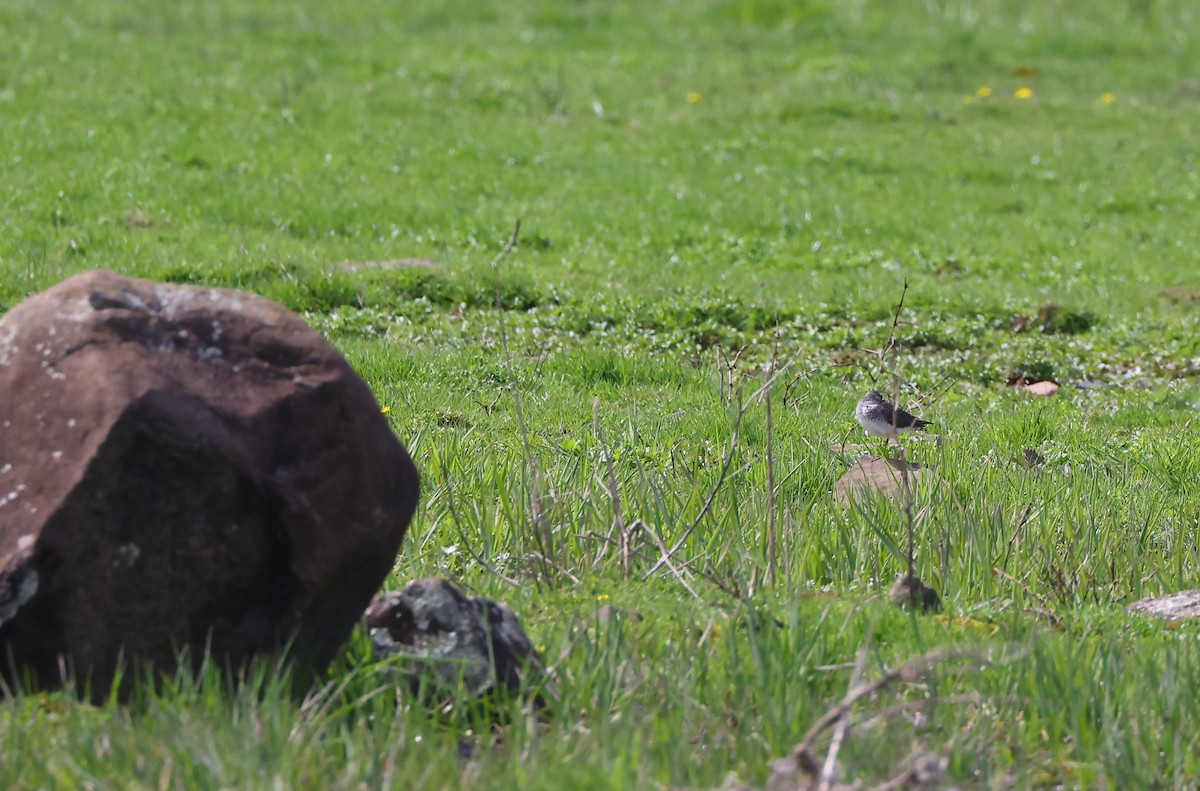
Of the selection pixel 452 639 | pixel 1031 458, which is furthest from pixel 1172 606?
pixel 452 639

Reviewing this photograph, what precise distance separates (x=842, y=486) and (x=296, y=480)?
3.32 meters

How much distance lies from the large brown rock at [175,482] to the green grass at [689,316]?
→ 186mm

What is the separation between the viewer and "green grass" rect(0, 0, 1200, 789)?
3498mm

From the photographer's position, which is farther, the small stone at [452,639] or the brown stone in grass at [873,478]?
the brown stone in grass at [873,478]

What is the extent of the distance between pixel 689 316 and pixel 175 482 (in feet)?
23.6

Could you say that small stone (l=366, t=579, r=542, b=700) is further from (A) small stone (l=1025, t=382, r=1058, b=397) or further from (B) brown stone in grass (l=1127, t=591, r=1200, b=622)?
(A) small stone (l=1025, t=382, r=1058, b=397)

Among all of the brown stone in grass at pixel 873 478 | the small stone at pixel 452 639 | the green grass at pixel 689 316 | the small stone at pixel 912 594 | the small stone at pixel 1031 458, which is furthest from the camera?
the small stone at pixel 1031 458

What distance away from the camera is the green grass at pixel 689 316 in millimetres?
3498

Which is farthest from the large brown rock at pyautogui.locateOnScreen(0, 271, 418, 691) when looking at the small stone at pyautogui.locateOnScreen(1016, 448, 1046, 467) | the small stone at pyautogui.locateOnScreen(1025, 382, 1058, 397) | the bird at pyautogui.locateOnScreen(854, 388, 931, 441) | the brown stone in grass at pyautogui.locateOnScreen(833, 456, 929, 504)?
the small stone at pyautogui.locateOnScreen(1025, 382, 1058, 397)

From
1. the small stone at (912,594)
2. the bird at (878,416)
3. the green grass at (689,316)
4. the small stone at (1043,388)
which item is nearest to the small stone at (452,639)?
the green grass at (689,316)

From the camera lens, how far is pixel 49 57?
17234 millimetres

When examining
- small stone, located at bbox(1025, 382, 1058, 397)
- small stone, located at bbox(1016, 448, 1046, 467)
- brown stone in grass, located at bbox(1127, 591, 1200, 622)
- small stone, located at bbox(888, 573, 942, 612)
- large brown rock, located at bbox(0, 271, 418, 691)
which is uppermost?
large brown rock, located at bbox(0, 271, 418, 691)

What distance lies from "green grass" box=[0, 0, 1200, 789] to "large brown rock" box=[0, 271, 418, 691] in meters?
0.19

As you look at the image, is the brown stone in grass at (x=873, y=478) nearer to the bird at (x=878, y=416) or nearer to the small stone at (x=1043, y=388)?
the bird at (x=878, y=416)
